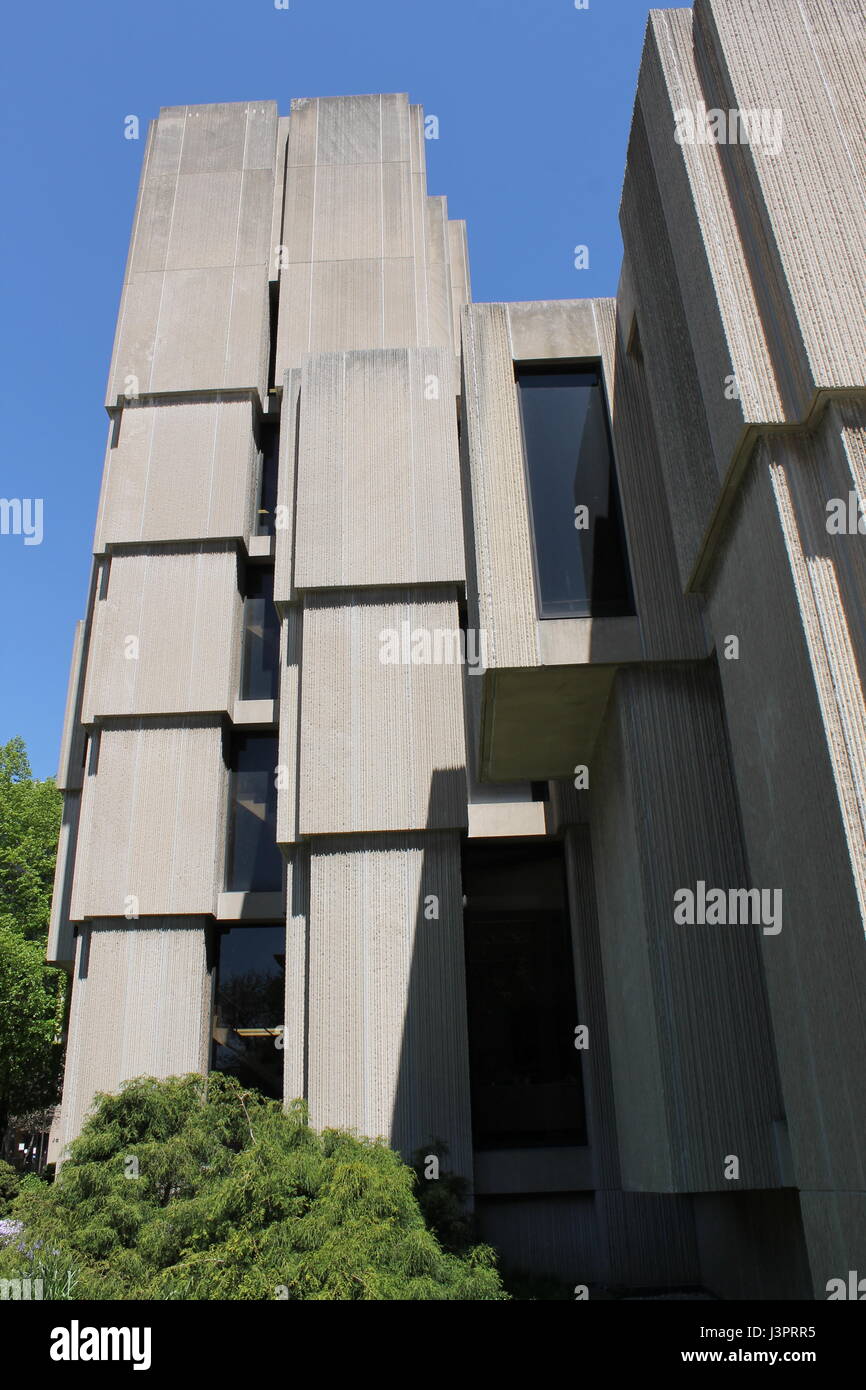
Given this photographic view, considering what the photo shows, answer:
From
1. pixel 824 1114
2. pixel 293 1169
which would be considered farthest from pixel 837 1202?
pixel 293 1169

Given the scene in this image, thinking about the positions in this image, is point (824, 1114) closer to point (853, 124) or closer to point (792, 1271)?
point (792, 1271)

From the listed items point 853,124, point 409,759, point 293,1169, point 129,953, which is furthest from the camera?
point 129,953

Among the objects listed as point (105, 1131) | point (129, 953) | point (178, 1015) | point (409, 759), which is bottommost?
point (105, 1131)

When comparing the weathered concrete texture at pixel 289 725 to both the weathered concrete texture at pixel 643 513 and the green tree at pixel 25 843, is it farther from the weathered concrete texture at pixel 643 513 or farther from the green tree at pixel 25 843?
the green tree at pixel 25 843

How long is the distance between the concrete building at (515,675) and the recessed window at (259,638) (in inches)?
3.4

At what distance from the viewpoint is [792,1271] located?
32.0 feet

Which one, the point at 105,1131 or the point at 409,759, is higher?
the point at 409,759

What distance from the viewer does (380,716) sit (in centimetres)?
1551

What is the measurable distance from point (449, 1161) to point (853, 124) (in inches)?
499

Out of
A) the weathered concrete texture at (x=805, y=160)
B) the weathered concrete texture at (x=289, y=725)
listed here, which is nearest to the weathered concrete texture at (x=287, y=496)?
the weathered concrete texture at (x=289, y=725)

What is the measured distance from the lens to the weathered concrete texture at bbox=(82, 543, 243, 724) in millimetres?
17812

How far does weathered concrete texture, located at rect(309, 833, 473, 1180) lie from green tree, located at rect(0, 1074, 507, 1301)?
115 centimetres

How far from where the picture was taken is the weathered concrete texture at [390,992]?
1347cm

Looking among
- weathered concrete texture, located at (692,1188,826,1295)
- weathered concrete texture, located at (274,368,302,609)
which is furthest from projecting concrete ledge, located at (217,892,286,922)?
weathered concrete texture, located at (692,1188,826,1295)
